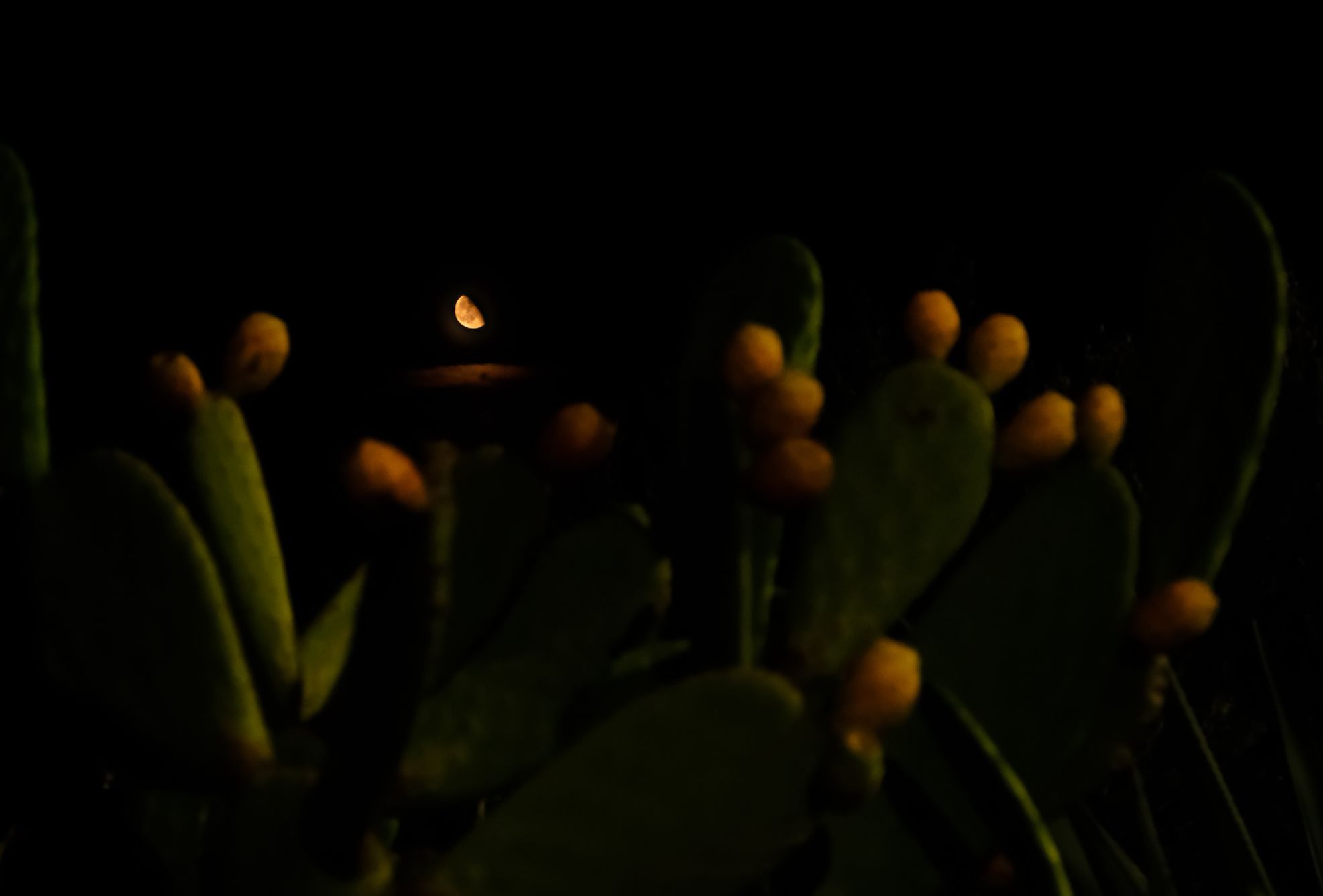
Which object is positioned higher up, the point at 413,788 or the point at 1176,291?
the point at 1176,291

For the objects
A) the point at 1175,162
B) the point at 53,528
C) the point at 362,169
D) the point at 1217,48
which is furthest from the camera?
the point at 362,169

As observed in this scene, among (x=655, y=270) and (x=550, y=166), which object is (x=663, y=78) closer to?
(x=550, y=166)

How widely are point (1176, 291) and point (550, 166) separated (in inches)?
135

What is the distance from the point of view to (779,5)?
10.2 ft

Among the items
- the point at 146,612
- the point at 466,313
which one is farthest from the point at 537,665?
the point at 466,313

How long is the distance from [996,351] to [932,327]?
32mm

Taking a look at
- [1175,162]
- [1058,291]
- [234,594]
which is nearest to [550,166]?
[1058,291]

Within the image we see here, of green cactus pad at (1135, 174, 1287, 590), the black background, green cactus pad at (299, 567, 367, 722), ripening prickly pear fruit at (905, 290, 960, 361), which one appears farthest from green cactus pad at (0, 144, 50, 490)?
the black background

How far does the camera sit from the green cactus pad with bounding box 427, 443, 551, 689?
1.78ft

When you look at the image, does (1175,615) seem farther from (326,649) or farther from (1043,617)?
(326,649)

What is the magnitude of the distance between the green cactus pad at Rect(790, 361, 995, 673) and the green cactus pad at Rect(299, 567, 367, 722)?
21 centimetres

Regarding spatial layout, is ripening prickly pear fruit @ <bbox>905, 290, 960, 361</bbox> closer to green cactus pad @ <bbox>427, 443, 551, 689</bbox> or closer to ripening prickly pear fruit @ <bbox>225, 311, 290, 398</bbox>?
green cactus pad @ <bbox>427, 443, 551, 689</bbox>

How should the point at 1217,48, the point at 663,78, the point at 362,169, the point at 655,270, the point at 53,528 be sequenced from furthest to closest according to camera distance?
1. the point at 655,270
2. the point at 362,169
3. the point at 663,78
4. the point at 1217,48
5. the point at 53,528

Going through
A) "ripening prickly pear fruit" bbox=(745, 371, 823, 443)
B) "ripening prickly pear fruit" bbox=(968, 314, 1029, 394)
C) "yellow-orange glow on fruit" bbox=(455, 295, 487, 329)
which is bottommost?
"yellow-orange glow on fruit" bbox=(455, 295, 487, 329)
